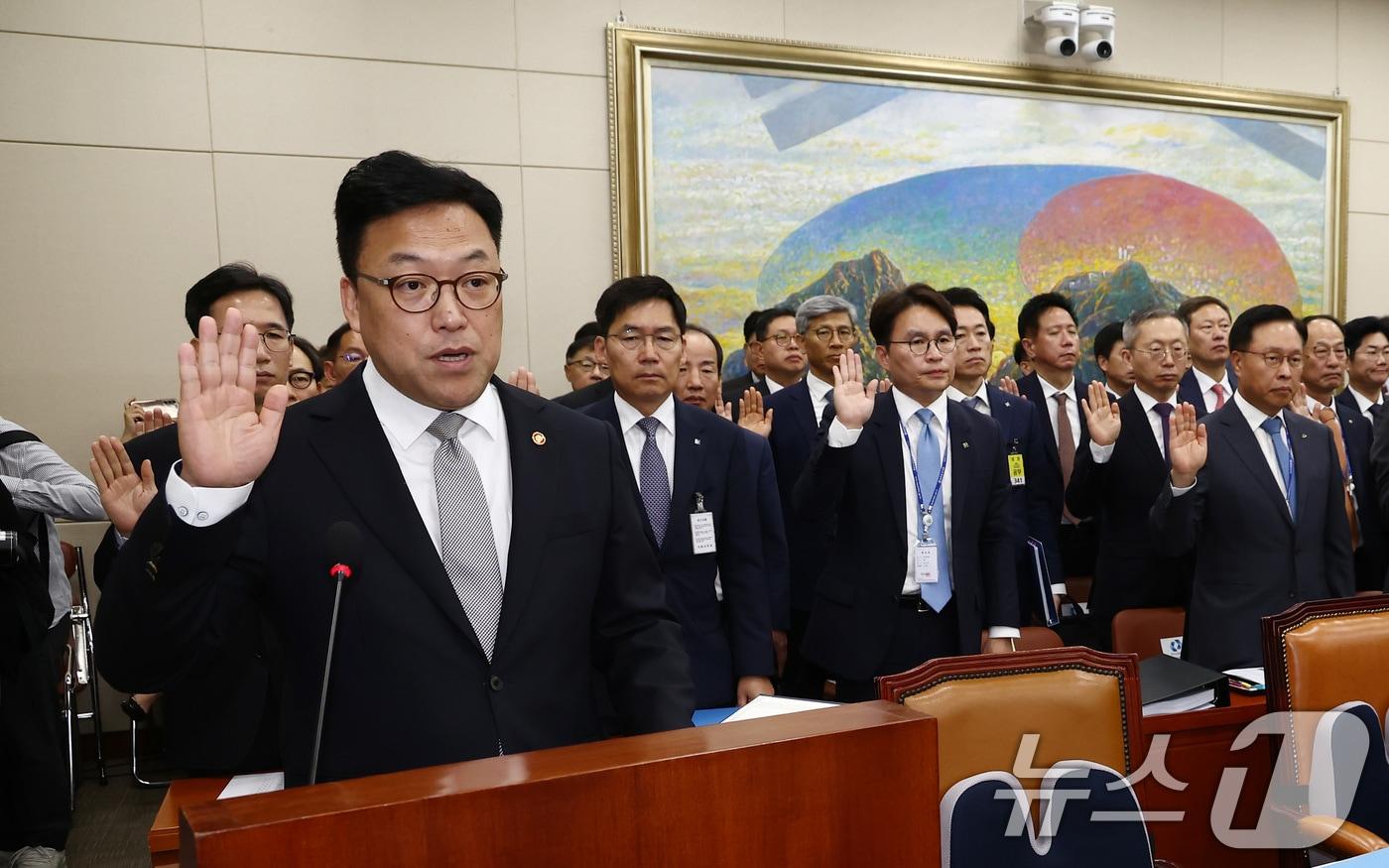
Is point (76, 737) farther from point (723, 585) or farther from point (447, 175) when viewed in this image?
point (447, 175)

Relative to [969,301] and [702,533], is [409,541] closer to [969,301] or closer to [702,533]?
[702,533]

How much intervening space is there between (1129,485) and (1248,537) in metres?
0.79

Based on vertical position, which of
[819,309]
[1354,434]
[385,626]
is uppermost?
[819,309]

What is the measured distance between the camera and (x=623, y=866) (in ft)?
2.95

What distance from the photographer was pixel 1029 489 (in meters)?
4.28

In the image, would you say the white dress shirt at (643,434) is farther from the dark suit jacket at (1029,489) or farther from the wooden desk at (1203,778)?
the dark suit jacket at (1029,489)

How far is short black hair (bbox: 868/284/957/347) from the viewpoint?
3.27 metres

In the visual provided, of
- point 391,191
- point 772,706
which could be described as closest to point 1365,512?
point 772,706

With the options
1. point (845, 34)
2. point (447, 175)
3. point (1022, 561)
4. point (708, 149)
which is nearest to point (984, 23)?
point (845, 34)

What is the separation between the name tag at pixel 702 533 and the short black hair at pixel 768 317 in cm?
218

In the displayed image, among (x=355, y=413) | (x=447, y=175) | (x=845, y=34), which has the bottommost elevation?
(x=355, y=413)

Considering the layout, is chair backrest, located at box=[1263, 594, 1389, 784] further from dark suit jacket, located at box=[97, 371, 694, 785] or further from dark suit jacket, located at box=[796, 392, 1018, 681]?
dark suit jacket, located at box=[97, 371, 694, 785]

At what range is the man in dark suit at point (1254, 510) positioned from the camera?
318 cm

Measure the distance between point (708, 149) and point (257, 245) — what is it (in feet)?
7.47
